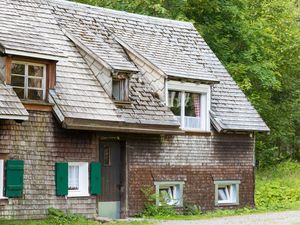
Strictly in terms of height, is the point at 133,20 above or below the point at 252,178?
above

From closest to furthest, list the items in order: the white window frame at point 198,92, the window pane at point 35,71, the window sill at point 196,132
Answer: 1. the window pane at point 35,71
2. the white window frame at point 198,92
3. the window sill at point 196,132

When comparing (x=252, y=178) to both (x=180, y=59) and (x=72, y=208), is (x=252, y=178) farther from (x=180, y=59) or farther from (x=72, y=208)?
(x=72, y=208)

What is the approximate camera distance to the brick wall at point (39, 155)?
72.0 feet

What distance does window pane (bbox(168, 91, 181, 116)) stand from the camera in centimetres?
2763

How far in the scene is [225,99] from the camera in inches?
1182

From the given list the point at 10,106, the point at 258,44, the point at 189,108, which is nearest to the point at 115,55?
the point at 189,108

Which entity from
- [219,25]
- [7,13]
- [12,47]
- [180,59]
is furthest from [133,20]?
[219,25]

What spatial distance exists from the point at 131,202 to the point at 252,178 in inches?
265

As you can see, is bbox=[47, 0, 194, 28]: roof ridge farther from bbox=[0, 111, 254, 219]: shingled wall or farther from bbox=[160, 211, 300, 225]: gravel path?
bbox=[160, 211, 300, 225]: gravel path

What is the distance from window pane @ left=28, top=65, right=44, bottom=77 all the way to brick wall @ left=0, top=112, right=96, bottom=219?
114 centimetres

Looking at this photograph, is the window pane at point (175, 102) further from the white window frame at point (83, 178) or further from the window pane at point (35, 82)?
the window pane at point (35, 82)

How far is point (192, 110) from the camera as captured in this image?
1120 inches

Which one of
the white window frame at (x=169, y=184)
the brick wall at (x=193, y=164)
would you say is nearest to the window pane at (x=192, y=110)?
the brick wall at (x=193, y=164)

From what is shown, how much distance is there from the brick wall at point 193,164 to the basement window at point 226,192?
0.63 feet
